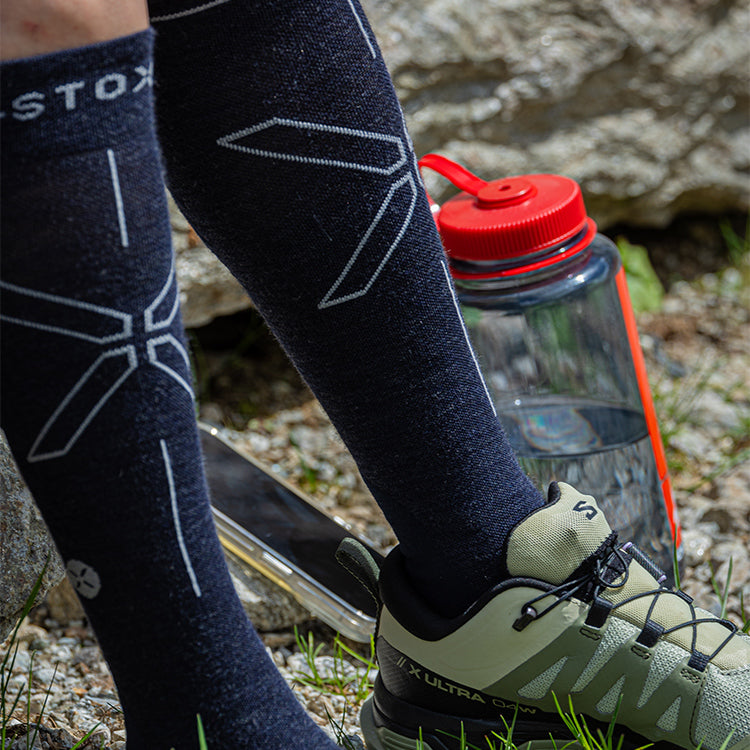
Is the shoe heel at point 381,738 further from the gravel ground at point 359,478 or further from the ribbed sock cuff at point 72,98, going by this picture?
the ribbed sock cuff at point 72,98

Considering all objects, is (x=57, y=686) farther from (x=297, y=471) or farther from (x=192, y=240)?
(x=192, y=240)

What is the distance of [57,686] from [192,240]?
3.60ft

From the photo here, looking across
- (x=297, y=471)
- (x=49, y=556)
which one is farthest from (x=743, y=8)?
(x=49, y=556)

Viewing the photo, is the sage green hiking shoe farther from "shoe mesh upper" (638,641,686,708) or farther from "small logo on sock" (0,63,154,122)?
"small logo on sock" (0,63,154,122)

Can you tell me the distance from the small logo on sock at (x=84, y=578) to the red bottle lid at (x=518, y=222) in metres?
0.84

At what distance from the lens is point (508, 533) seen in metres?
1.08

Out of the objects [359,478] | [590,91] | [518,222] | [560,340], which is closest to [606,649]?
[518,222]

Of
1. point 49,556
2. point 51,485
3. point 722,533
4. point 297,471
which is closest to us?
point 51,485

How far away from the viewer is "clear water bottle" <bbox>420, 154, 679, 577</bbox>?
1472 mm

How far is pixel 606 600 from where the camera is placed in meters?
1.07

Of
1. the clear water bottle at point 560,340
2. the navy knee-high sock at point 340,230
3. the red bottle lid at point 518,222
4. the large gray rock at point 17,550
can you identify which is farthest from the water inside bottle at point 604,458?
the large gray rock at point 17,550

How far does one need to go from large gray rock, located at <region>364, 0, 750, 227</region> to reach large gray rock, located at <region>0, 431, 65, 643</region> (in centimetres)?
145

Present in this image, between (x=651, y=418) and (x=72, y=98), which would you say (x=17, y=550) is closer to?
(x=72, y=98)

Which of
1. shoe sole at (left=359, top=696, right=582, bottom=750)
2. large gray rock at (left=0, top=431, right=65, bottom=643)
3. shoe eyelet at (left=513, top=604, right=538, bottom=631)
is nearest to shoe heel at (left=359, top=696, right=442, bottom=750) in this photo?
shoe sole at (left=359, top=696, right=582, bottom=750)
